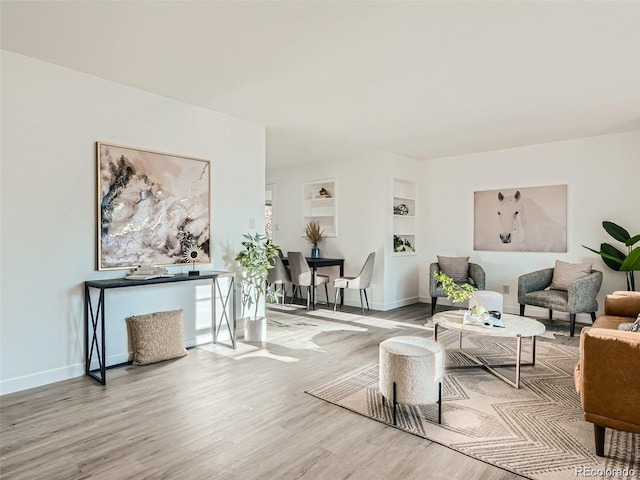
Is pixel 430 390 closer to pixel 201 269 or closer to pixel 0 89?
pixel 201 269

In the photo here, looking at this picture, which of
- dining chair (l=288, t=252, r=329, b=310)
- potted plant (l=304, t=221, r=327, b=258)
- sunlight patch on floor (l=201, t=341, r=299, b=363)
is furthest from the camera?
potted plant (l=304, t=221, r=327, b=258)

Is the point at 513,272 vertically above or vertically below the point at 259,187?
below

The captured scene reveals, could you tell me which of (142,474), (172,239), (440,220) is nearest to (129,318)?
(172,239)

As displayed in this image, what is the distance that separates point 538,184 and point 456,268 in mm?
1650

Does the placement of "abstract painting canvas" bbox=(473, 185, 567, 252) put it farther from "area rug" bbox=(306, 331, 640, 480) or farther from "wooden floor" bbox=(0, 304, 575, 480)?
"wooden floor" bbox=(0, 304, 575, 480)

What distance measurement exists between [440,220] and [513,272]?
1411 millimetres

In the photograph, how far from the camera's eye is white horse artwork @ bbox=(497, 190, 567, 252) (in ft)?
18.2

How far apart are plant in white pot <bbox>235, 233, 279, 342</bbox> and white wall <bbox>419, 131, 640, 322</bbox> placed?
338 cm

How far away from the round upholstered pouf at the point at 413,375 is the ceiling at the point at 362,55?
80.5 inches

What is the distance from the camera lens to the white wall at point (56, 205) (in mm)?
2879

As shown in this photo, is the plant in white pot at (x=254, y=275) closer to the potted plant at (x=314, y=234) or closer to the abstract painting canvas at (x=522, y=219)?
the potted plant at (x=314, y=234)

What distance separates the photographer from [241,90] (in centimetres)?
356

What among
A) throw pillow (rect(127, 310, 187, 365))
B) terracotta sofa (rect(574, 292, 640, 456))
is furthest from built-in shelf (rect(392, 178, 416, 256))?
terracotta sofa (rect(574, 292, 640, 456))

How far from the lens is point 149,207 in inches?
145
